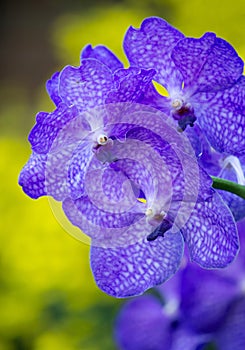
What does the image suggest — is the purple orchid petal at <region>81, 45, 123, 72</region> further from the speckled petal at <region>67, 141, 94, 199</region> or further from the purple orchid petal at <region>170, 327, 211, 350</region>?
the purple orchid petal at <region>170, 327, 211, 350</region>

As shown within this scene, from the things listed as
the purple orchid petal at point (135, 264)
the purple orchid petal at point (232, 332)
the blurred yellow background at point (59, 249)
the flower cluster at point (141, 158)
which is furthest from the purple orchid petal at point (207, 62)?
the blurred yellow background at point (59, 249)

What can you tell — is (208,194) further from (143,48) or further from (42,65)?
(42,65)

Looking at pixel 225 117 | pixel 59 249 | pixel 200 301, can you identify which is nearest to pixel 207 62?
pixel 225 117

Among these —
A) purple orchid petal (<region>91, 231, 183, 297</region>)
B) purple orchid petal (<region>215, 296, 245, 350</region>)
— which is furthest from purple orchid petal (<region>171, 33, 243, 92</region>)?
purple orchid petal (<region>215, 296, 245, 350</region>)

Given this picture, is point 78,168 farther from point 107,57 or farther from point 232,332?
point 232,332

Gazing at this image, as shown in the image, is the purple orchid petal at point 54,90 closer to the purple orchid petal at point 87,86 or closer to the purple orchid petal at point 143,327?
the purple orchid petal at point 87,86

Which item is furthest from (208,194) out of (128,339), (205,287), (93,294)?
(93,294)
